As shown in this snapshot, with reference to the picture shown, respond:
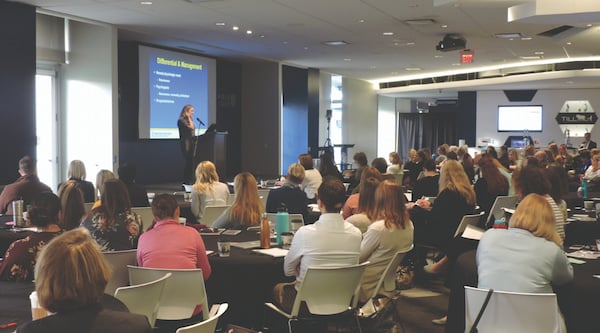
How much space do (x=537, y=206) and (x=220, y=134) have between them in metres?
11.6

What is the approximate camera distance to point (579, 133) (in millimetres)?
24359

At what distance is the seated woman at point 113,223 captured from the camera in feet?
15.9

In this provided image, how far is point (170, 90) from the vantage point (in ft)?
52.2

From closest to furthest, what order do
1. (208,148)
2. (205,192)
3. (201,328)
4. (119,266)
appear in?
(201,328), (119,266), (205,192), (208,148)

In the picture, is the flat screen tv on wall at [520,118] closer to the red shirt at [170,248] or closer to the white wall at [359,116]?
the white wall at [359,116]

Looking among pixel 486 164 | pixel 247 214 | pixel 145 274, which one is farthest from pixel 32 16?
pixel 145 274

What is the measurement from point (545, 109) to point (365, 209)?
69.0 feet

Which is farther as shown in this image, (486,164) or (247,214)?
(486,164)

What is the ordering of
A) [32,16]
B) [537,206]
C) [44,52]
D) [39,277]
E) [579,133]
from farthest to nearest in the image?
[579,133], [44,52], [32,16], [537,206], [39,277]

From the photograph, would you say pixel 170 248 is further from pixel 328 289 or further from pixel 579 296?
pixel 579 296

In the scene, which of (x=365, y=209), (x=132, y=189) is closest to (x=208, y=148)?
(x=132, y=189)

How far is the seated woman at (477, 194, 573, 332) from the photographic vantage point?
145 inches

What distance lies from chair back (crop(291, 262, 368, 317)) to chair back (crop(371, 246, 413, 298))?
14.6 inches

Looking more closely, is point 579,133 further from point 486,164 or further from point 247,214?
point 247,214
